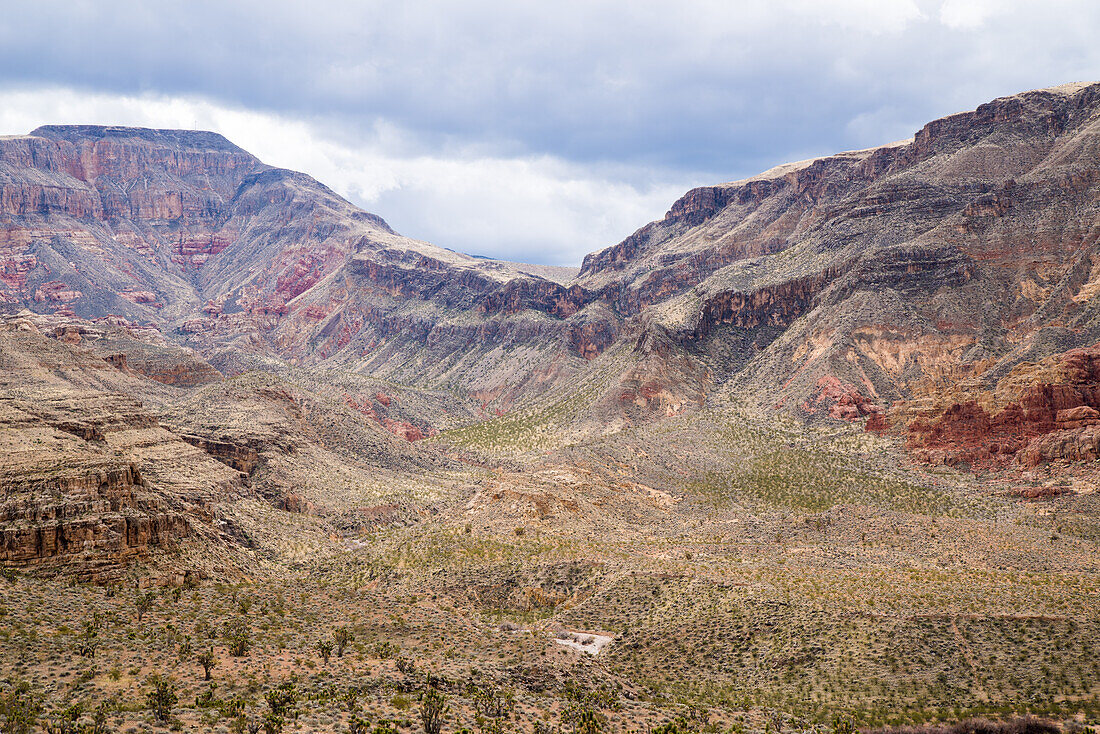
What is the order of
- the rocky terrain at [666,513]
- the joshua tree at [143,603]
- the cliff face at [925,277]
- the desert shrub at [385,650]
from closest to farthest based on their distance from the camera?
the rocky terrain at [666,513] → the desert shrub at [385,650] → the joshua tree at [143,603] → the cliff face at [925,277]

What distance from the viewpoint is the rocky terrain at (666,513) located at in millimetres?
30219

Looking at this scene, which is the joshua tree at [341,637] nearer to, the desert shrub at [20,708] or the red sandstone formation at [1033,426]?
the desert shrub at [20,708]

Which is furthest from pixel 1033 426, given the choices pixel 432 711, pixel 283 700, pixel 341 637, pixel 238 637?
pixel 283 700

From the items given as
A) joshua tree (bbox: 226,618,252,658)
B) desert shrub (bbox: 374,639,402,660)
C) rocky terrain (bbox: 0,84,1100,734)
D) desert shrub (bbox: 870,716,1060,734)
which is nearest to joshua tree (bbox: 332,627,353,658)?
rocky terrain (bbox: 0,84,1100,734)

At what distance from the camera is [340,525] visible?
67812 millimetres

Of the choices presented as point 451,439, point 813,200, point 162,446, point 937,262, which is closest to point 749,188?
point 813,200

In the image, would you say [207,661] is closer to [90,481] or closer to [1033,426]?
[90,481]

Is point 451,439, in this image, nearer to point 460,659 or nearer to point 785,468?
point 785,468

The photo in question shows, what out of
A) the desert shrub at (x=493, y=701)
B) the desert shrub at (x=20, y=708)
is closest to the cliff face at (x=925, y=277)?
the desert shrub at (x=493, y=701)

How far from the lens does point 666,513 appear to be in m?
74.9

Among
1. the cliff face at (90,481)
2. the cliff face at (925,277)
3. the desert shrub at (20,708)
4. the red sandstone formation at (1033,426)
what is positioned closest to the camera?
the desert shrub at (20,708)

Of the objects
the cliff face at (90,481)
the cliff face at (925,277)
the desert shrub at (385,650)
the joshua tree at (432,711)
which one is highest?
the cliff face at (925,277)

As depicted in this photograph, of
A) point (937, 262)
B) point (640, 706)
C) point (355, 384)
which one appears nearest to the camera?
point (640, 706)

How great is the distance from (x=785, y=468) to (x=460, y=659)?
206 ft
